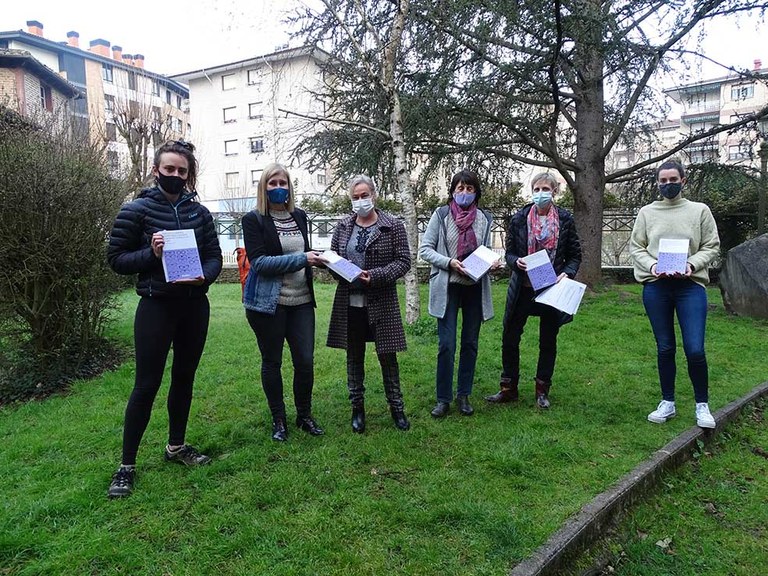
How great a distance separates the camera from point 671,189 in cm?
417

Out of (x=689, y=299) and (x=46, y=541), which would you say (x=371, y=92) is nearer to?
(x=689, y=299)

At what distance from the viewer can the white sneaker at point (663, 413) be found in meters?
4.32

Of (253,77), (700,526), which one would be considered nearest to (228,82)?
(253,77)

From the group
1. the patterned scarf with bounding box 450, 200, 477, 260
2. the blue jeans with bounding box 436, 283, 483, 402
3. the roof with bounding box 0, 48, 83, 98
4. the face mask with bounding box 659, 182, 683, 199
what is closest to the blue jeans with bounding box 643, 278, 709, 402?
the face mask with bounding box 659, 182, 683, 199

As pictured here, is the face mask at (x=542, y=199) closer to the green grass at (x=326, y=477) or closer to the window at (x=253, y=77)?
the green grass at (x=326, y=477)

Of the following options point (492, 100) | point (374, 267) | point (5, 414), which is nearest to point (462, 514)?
point (374, 267)

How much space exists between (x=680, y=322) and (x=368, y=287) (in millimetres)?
2464

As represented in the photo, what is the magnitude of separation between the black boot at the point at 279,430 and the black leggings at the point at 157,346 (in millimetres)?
813

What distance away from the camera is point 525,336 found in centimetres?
740

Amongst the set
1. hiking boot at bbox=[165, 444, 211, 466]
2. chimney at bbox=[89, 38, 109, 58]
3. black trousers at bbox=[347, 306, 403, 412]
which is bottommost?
hiking boot at bbox=[165, 444, 211, 466]

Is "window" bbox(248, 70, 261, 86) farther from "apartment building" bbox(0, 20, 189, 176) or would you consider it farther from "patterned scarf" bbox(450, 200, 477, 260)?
"patterned scarf" bbox(450, 200, 477, 260)

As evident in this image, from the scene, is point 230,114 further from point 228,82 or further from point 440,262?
point 440,262

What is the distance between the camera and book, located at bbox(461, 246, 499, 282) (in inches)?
162

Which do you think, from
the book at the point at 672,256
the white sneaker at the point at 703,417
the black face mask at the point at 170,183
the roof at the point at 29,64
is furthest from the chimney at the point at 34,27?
the white sneaker at the point at 703,417
